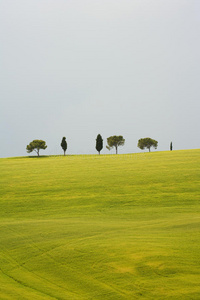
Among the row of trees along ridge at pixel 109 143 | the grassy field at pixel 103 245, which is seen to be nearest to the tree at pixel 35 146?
the row of trees along ridge at pixel 109 143

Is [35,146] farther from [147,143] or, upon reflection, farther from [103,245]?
[103,245]

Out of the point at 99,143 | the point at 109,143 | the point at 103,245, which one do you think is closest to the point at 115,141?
the point at 109,143

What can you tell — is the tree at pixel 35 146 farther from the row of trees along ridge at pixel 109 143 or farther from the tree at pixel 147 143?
the tree at pixel 147 143

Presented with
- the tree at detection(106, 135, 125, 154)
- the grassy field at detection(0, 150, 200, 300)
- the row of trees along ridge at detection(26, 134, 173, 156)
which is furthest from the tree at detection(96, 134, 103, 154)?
the grassy field at detection(0, 150, 200, 300)

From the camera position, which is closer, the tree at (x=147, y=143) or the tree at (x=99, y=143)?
the tree at (x=99, y=143)

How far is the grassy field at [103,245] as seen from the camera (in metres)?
7.93

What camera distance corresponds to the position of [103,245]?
11.0 meters

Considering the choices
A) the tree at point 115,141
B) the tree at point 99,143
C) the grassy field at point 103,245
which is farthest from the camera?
the tree at point 115,141

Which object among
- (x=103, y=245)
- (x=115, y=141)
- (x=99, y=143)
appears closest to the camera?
(x=103, y=245)

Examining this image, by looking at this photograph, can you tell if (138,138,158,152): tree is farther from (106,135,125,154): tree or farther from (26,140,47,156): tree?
(26,140,47,156): tree

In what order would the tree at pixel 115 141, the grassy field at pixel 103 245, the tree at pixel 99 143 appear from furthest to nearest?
the tree at pixel 115 141
the tree at pixel 99 143
the grassy field at pixel 103 245

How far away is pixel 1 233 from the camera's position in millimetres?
14508

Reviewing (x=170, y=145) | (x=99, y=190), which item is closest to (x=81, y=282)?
(x=99, y=190)

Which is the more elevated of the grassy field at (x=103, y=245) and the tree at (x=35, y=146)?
the tree at (x=35, y=146)
